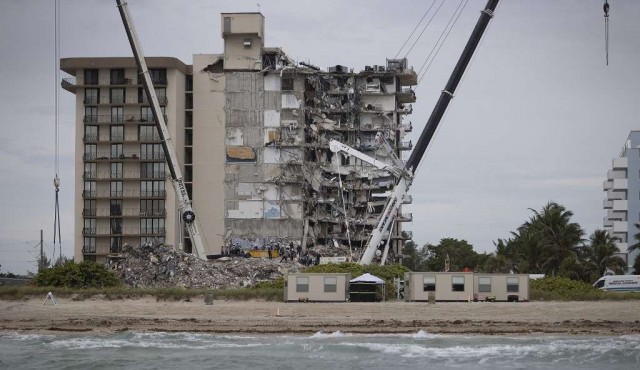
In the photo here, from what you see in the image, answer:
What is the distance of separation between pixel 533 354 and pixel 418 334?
6288 millimetres

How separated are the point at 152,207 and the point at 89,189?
674cm

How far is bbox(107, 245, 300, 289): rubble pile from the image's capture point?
7775cm

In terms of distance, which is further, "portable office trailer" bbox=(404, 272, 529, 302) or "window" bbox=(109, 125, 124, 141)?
"window" bbox=(109, 125, 124, 141)

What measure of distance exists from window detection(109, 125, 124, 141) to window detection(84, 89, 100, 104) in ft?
9.98

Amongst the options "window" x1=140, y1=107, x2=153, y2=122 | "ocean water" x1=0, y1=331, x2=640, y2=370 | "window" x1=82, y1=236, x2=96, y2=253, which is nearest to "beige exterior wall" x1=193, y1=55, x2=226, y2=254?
"window" x1=140, y1=107, x2=153, y2=122

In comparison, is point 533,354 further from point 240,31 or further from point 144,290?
point 240,31

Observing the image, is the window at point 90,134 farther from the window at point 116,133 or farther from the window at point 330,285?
the window at point 330,285

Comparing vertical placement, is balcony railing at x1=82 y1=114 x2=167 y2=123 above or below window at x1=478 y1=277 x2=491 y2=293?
above

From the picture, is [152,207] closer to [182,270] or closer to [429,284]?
[182,270]

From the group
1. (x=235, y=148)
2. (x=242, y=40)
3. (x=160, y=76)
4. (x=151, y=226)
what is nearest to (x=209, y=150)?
(x=235, y=148)

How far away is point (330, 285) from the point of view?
196 ft

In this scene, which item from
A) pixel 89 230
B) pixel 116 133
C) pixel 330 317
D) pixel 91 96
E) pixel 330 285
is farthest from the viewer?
pixel 91 96

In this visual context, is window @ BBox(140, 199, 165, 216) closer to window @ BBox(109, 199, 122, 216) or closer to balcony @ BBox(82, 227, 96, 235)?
window @ BBox(109, 199, 122, 216)

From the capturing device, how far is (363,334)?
4834 centimetres
